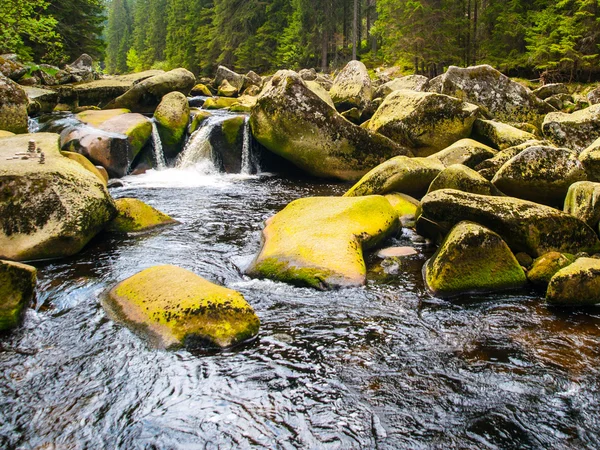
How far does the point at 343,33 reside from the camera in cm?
4209

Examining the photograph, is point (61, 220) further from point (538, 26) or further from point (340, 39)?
point (340, 39)

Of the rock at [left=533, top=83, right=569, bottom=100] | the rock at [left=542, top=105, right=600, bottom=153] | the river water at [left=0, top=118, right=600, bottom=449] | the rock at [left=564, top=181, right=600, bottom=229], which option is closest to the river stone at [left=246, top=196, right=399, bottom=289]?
the river water at [left=0, top=118, right=600, bottom=449]

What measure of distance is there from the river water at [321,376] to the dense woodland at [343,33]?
310cm

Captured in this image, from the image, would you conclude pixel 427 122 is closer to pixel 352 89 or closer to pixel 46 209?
pixel 352 89

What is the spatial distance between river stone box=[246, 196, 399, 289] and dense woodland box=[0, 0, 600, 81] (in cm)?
406

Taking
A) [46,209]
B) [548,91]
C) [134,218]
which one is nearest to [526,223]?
[134,218]

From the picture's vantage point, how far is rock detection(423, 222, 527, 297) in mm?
6406

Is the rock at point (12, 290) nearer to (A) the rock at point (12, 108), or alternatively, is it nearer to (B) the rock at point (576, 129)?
(A) the rock at point (12, 108)

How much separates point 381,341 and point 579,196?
179 inches

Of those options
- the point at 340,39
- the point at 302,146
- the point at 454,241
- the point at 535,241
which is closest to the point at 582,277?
the point at 535,241

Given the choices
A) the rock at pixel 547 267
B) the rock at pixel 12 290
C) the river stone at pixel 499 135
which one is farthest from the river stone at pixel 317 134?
the rock at pixel 12 290

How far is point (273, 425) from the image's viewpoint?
3938 millimetres

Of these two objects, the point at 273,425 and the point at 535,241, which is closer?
the point at 273,425

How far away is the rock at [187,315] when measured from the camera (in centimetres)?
499
